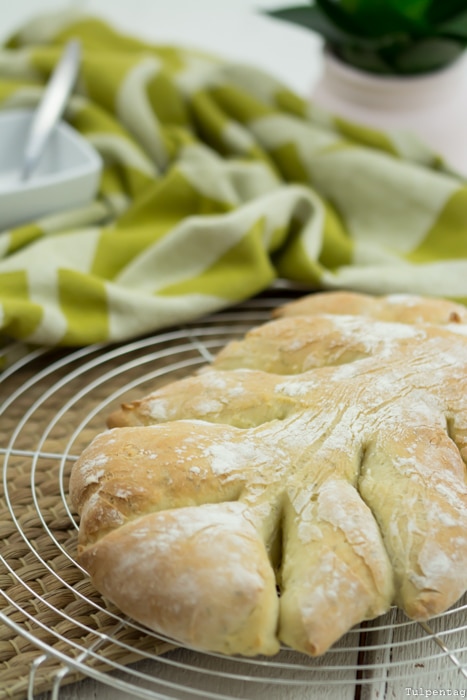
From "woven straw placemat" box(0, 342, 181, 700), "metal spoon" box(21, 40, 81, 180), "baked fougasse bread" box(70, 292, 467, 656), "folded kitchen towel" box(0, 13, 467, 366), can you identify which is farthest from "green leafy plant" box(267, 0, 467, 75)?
"woven straw placemat" box(0, 342, 181, 700)

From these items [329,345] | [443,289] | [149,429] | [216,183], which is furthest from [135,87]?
[149,429]

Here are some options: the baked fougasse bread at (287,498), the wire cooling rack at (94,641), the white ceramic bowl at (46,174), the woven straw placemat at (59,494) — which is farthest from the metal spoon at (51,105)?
the baked fougasse bread at (287,498)

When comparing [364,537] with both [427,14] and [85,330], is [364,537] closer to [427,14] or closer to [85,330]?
[85,330]

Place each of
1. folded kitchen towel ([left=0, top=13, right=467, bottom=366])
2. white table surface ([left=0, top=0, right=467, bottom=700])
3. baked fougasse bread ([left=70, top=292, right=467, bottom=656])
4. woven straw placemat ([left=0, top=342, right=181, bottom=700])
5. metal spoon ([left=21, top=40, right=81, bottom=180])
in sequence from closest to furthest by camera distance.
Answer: baked fougasse bread ([left=70, top=292, right=467, bottom=656]) → woven straw placemat ([left=0, top=342, right=181, bottom=700]) → folded kitchen towel ([left=0, top=13, right=467, bottom=366]) → metal spoon ([left=21, top=40, right=81, bottom=180]) → white table surface ([left=0, top=0, right=467, bottom=700])

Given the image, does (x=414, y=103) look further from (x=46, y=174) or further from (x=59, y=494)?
(x=59, y=494)

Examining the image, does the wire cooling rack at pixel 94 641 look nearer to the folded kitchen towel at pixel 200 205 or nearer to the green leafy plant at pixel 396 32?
the folded kitchen towel at pixel 200 205

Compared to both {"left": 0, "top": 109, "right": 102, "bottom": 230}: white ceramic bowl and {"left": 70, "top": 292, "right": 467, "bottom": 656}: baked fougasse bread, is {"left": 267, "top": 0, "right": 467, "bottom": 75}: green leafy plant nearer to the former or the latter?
{"left": 0, "top": 109, "right": 102, "bottom": 230}: white ceramic bowl

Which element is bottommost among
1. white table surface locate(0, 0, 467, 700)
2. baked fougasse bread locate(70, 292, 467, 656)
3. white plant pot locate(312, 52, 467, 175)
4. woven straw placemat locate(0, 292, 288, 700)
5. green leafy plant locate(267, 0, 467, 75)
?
woven straw placemat locate(0, 292, 288, 700)
